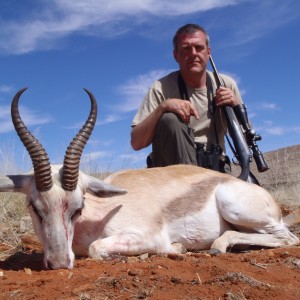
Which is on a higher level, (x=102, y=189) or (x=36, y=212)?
(x=102, y=189)

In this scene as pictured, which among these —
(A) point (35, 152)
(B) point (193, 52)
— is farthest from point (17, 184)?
(B) point (193, 52)

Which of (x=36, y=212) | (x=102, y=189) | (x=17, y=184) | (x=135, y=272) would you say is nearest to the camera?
(x=135, y=272)

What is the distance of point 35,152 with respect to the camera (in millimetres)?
4883

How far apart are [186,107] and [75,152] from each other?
2.63m

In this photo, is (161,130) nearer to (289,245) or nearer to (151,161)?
(151,161)

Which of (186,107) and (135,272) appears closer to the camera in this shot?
(135,272)

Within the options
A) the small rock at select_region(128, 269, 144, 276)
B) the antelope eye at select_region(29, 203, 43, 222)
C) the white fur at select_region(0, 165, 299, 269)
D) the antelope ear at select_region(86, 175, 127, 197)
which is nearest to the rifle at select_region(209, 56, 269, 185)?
the white fur at select_region(0, 165, 299, 269)

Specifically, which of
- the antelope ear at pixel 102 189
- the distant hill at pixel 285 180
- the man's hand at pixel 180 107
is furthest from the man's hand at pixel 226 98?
the distant hill at pixel 285 180

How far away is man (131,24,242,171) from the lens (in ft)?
24.0

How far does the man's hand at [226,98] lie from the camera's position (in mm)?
7840

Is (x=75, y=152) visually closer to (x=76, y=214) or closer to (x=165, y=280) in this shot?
(x=76, y=214)

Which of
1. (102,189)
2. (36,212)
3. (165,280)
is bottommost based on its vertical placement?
(165,280)

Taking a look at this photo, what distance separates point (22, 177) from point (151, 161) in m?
3.11

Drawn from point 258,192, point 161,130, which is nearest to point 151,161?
point 161,130
